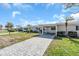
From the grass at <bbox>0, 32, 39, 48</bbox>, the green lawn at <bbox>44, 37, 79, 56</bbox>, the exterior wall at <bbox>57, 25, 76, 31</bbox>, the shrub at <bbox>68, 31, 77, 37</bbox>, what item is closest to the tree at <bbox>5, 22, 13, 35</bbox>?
the grass at <bbox>0, 32, 39, 48</bbox>

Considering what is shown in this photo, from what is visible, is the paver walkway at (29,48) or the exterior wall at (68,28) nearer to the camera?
the paver walkway at (29,48)

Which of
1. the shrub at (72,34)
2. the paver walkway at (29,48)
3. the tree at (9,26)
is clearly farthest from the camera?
the shrub at (72,34)

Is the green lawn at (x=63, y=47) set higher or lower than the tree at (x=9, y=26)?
lower

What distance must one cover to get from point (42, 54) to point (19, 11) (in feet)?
3.70

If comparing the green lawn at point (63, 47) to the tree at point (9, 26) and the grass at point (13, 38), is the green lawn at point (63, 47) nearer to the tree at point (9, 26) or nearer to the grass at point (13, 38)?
the grass at point (13, 38)

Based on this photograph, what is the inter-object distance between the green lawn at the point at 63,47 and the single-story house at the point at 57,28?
7.5 inches

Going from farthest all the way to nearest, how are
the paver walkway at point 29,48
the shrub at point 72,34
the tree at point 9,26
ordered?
1. the shrub at point 72,34
2. the tree at point 9,26
3. the paver walkway at point 29,48

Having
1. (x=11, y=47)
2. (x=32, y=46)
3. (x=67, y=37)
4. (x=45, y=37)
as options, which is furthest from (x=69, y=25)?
(x=11, y=47)

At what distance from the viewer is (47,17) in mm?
5016

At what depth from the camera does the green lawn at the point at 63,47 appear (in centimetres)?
483

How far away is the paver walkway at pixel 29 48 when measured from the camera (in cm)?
481

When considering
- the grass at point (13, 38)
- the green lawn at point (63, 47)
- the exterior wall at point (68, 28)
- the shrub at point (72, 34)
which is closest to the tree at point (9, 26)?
the grass at point (13, 38)

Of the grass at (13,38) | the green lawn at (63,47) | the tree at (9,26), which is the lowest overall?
the green lawn at (63,47)

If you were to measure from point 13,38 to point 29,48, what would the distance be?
0.46m
